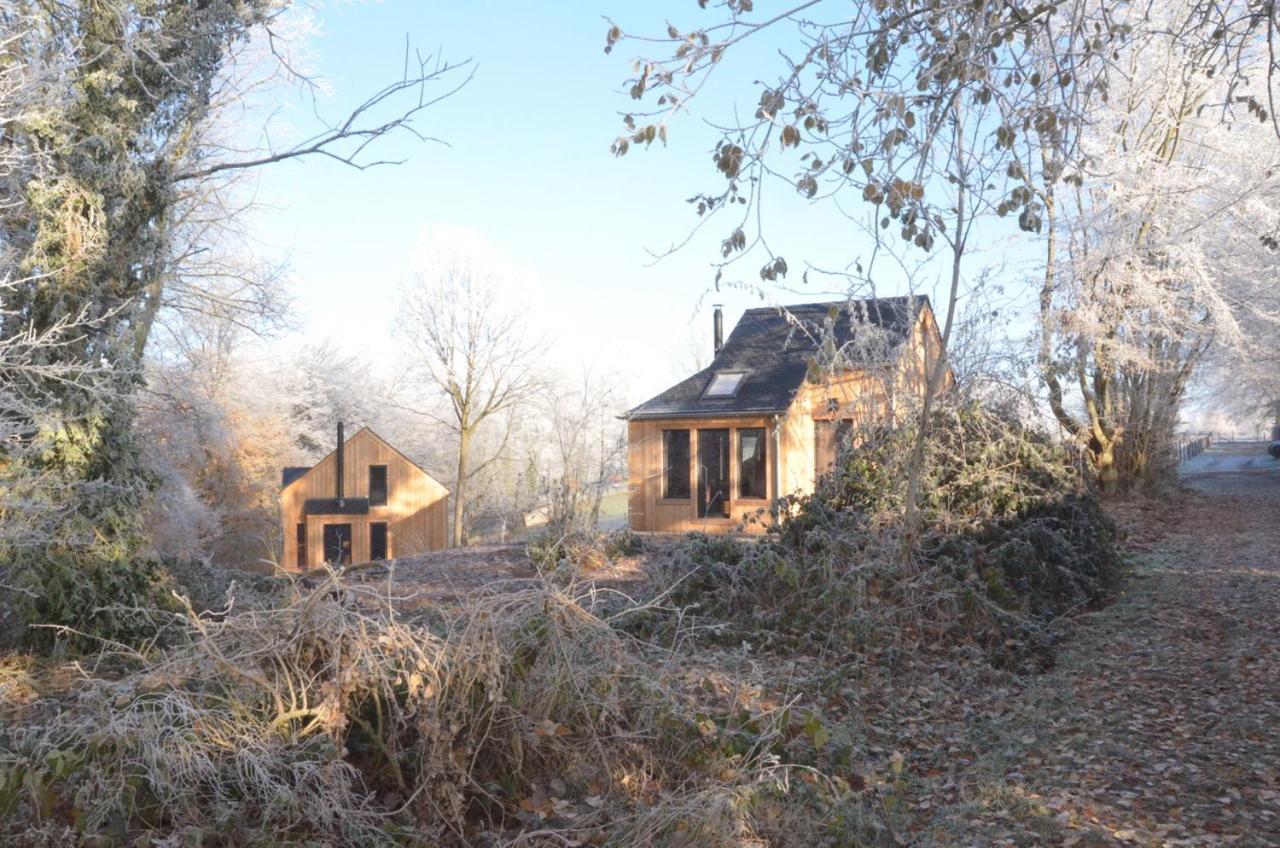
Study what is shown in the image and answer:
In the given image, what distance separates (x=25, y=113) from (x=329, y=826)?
6120 mm

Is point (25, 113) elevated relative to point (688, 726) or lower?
elevated

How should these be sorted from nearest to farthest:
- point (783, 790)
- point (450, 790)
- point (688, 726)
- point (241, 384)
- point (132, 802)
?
1. point (132, 802)
2. point (450, 790)
3. point (783, 790)
4. point (688, 726)
5. point (241, 384)

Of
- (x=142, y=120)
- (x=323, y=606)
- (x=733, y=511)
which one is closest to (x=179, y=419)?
(x=733, y=511)

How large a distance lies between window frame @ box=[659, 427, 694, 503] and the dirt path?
10.5 m

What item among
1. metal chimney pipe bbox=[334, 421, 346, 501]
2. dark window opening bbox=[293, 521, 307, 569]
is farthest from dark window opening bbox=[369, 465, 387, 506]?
dark window opening bbox=[293, 521, 307, 569]

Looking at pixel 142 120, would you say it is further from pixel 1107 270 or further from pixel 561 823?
pixel 1107 270

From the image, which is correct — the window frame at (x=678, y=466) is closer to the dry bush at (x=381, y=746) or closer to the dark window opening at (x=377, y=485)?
the dark window opening at (x=377, y=485)

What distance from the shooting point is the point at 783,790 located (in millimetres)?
4281

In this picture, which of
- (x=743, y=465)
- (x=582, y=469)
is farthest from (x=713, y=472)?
(x=582, y=469)

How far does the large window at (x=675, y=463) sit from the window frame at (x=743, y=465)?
1.05m

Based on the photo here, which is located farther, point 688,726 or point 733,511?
point 733,511

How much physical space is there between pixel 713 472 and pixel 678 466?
0.76 m

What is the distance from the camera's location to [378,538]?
97.2ft

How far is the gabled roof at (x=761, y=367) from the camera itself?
18953mm
